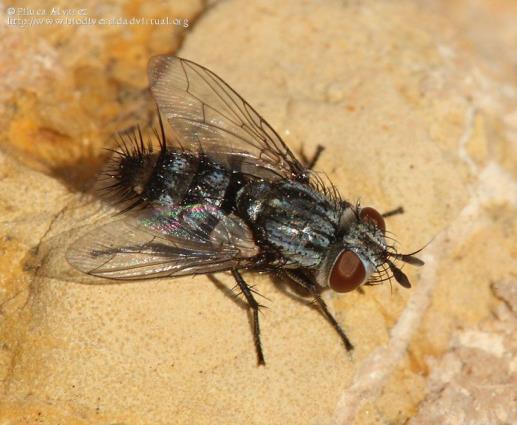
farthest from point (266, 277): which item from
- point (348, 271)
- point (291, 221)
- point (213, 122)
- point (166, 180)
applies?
point (213, 122)

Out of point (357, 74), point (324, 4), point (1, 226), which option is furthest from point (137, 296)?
point (324, 4)

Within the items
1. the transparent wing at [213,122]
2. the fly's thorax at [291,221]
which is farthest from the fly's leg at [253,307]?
the transparent wing at [213,122]

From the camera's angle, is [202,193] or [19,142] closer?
[202,193]

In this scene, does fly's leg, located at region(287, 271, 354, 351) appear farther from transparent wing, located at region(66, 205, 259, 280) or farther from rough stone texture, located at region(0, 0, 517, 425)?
transparent wing, located at region(66, 205, 259, 280)

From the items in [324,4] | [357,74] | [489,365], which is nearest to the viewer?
[489,365]

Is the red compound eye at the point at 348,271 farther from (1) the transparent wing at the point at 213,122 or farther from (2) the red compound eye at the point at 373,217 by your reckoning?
(1) the transparent wing at the point at 213,122

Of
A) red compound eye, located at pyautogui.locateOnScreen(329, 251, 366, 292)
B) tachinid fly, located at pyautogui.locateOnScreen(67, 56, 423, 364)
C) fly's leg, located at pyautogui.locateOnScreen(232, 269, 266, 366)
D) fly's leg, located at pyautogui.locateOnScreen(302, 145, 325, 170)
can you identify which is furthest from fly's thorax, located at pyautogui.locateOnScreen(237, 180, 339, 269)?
fly's leg, located at pyautogui.locateOnScreen(302, 145, 325, 170)

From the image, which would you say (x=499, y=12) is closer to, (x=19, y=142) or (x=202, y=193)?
(x=202, y=193)
